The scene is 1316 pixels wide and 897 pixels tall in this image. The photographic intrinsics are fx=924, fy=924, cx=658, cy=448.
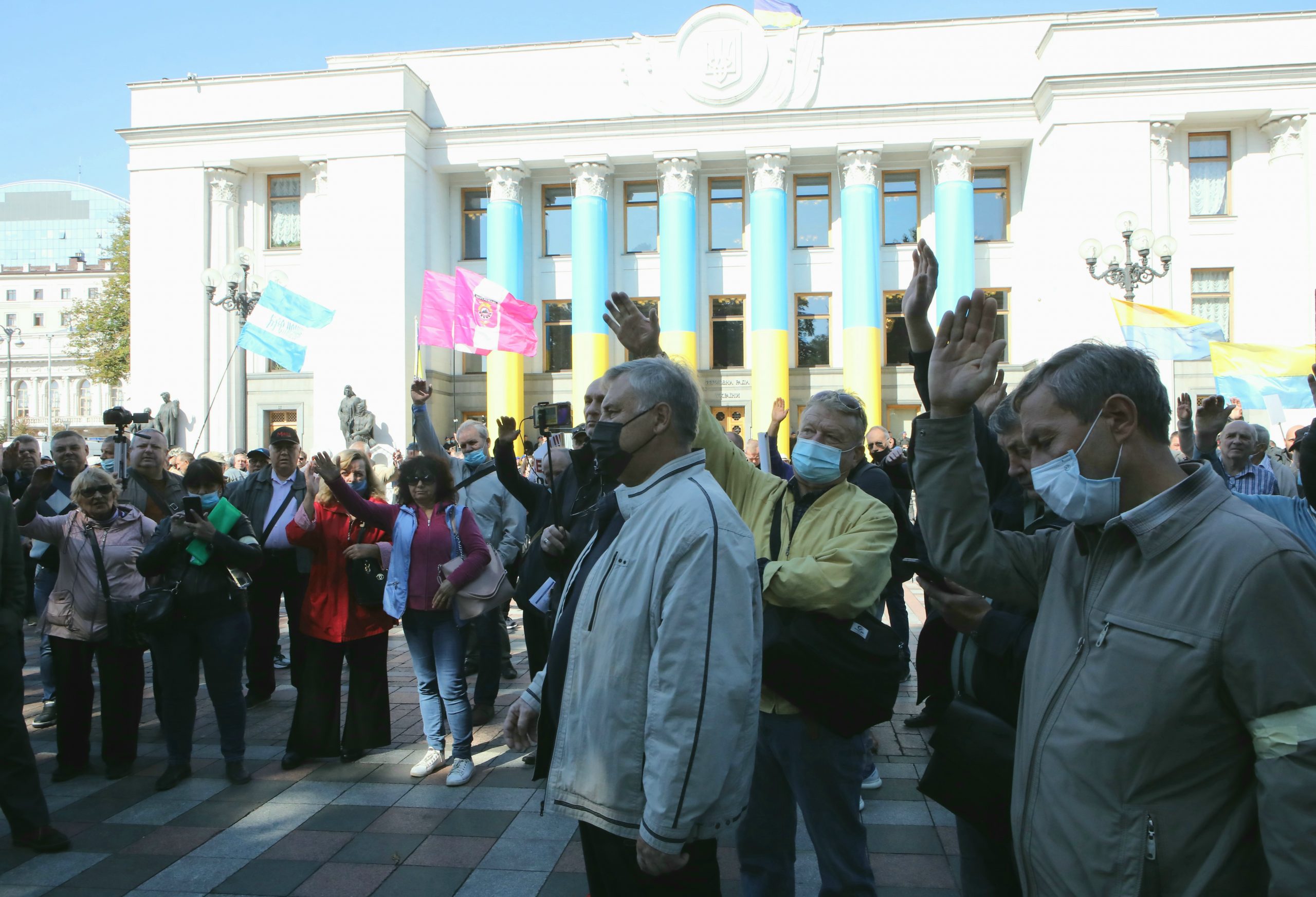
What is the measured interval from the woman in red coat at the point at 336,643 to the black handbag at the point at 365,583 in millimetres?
36

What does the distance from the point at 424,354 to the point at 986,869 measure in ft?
88.3

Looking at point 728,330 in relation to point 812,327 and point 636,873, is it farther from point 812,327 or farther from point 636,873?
point 636,873

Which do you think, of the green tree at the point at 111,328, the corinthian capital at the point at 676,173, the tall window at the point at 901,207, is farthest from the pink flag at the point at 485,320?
the green tree at the point at 111,328

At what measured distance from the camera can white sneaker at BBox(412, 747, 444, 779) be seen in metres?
5.33

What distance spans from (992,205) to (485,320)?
16.8m

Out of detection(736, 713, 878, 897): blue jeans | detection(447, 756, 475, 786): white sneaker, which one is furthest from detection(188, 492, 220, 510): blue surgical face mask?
detection(736, 713, 878, 897): blue jeans

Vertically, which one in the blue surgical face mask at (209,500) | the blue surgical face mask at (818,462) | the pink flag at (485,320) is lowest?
the blue surgical face mask at (209,500)

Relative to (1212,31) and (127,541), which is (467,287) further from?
(1212,31)

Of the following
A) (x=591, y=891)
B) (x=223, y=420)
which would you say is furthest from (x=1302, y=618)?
(x=223, y=420)

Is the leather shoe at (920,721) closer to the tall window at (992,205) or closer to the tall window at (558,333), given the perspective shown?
the tall window at (558,333)

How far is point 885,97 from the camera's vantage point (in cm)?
2702

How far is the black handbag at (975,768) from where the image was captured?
228 centimetres

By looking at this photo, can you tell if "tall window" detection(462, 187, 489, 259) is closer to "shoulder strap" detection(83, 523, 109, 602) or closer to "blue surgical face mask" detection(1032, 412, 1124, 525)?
"shoulder strap" detection(83, 523, 109, 602)

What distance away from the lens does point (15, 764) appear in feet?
14.3
